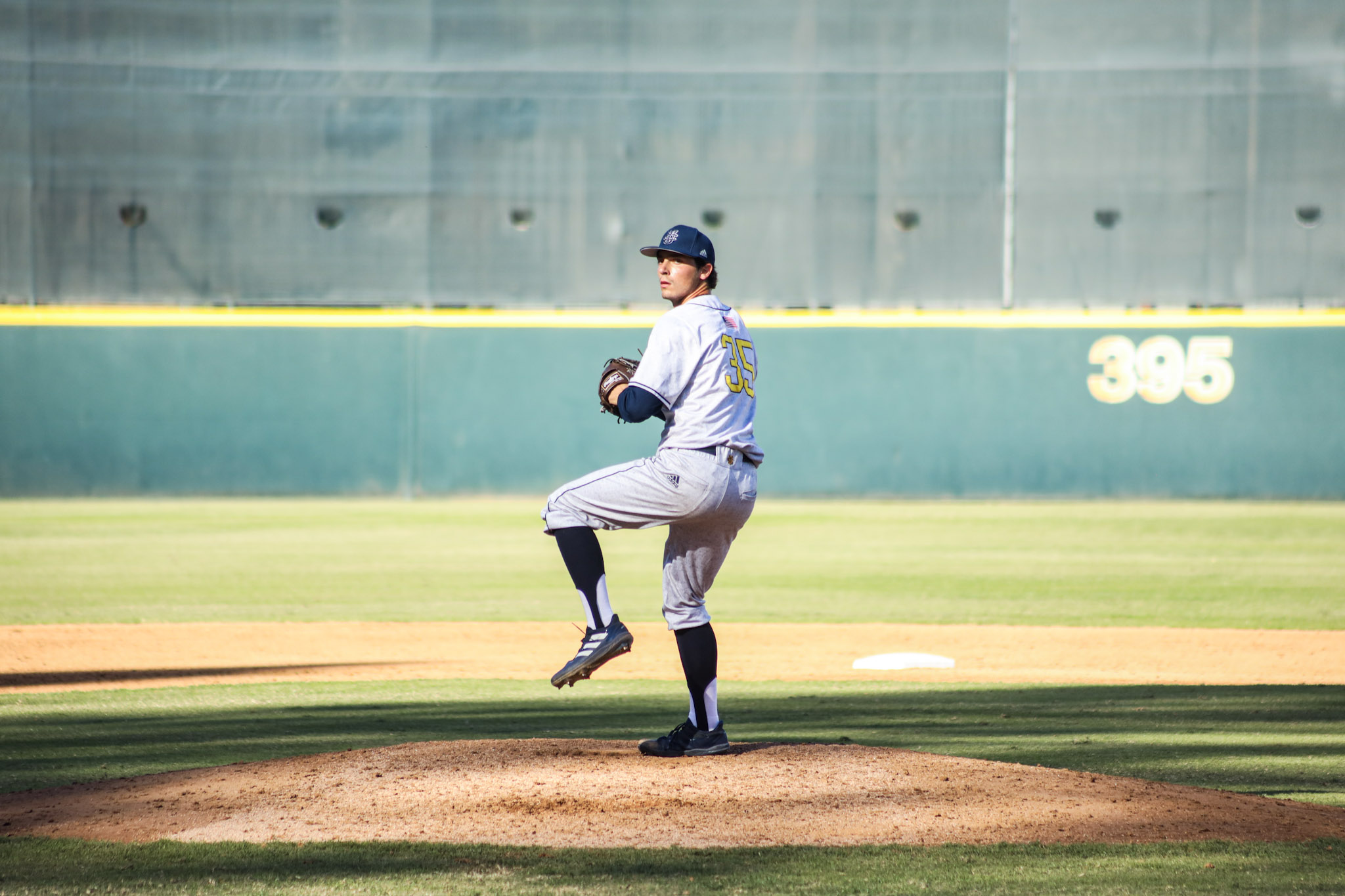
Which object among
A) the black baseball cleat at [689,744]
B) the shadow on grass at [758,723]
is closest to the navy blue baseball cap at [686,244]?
the black baseball cleat at [689,744]

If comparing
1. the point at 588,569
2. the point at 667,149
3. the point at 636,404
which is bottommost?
the point at 588,569

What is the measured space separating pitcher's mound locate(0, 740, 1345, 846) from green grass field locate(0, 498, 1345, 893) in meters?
0.12

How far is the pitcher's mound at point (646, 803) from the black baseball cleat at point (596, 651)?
0.79ft

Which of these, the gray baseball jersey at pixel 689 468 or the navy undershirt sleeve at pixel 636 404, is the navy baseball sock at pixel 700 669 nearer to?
the gray baseball jersey at pixel 689 468

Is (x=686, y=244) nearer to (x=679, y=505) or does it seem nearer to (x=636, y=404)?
(x=636, y=404)

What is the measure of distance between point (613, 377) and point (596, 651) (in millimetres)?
710

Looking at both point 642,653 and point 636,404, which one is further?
point 642,653

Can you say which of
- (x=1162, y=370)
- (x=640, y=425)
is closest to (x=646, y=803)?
(x=640, y=425)

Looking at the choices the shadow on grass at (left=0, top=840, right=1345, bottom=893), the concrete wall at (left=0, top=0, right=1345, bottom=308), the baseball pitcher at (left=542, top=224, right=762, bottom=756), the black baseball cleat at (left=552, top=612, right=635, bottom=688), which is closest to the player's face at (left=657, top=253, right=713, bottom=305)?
the baseball pitcher at (left=542, top=224, right=762, bottom=756)

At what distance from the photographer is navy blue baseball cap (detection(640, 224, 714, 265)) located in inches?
158

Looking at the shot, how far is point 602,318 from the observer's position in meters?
16.7

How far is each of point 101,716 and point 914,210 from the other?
1376 cm

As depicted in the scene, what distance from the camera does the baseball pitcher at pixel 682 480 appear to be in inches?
151

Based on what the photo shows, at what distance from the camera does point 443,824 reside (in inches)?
131
